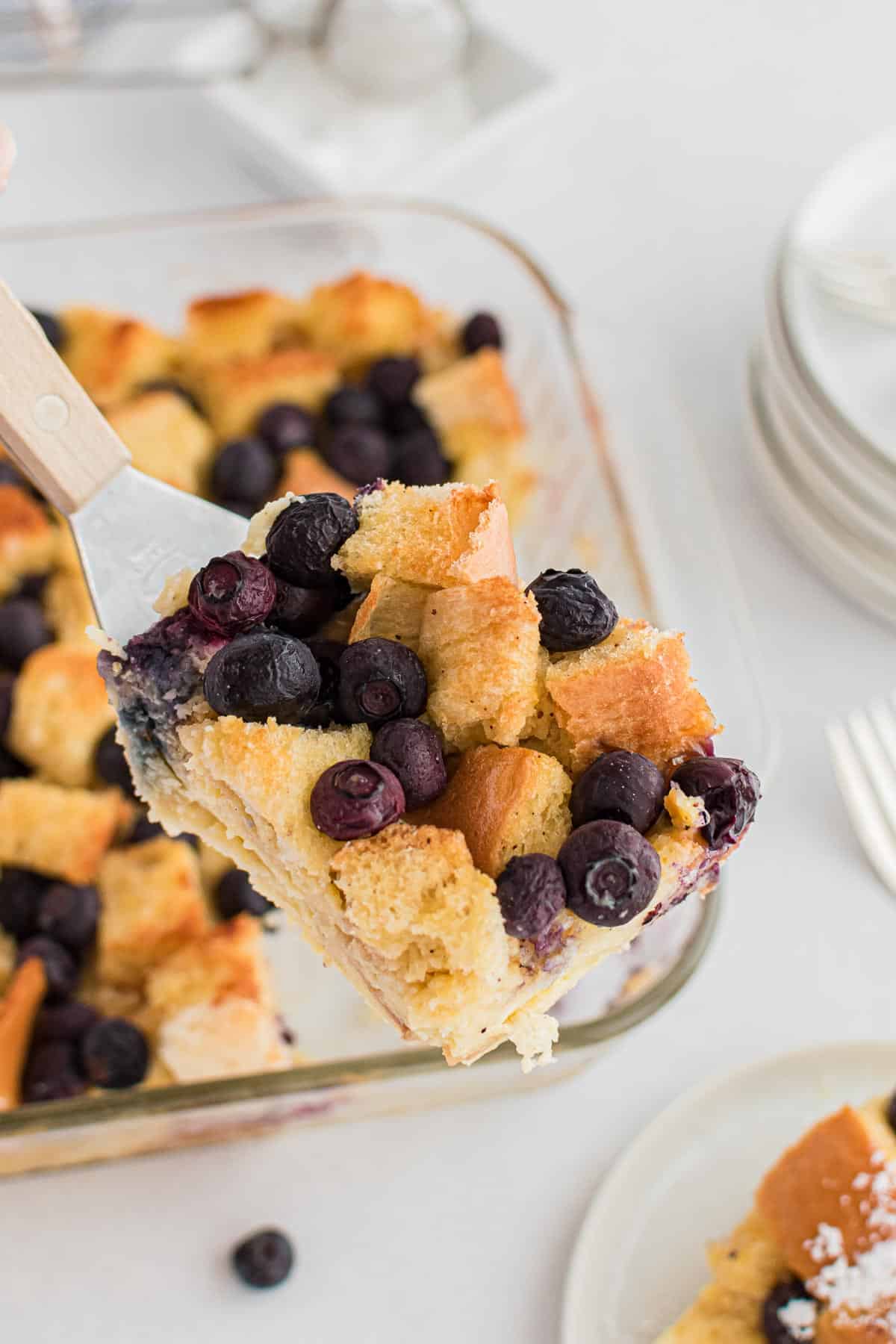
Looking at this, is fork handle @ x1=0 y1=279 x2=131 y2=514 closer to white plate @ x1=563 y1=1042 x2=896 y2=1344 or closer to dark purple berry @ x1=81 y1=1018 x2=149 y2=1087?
dark purple berry @ x1=81 y1=1018 x2=149 y2=1087

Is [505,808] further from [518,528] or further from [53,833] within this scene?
[518,528]

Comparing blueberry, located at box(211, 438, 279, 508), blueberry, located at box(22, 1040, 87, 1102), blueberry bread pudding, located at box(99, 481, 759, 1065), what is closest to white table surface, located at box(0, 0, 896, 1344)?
blueberry, located at box(22, 1040, 87, 1102)

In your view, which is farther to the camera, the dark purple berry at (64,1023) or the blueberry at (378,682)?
the dark purple berry at (64,1023)

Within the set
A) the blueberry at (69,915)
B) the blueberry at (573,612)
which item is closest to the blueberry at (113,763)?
the blueberry at (69,915)

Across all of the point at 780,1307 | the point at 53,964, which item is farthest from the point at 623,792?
the point at 53,964

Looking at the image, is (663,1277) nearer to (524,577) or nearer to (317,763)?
(317,763)

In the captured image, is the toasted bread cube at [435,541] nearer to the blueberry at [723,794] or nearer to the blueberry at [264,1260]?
the blueberry at [723,794]
